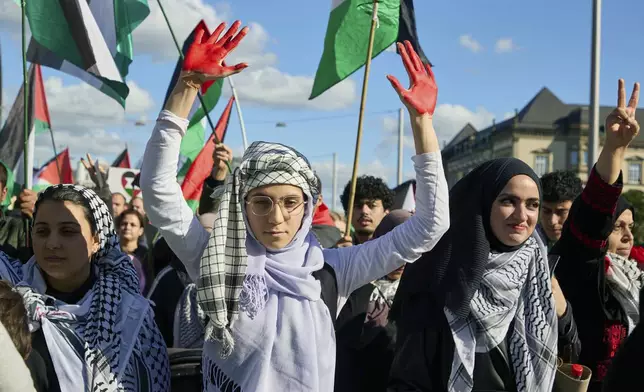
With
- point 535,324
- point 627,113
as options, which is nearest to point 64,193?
point 535,324

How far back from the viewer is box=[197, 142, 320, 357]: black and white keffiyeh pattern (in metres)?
2.48

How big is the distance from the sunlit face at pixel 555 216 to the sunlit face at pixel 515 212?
Answer: 153 cm

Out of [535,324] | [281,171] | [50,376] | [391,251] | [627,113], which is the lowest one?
[50,376]

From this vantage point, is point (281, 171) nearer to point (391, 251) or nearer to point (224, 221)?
point (224, 221)

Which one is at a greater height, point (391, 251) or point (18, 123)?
point (18, 123)

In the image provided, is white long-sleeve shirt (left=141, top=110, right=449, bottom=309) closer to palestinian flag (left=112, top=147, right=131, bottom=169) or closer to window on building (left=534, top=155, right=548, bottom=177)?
palestinian flag (left=112, top=147, right=131, bottom=169)

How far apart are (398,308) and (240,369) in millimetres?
846

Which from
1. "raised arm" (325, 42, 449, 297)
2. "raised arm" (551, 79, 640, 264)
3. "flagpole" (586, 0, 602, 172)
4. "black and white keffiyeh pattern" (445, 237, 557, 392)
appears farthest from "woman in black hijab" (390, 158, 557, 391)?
"flagpole" (586, 0, 602, 172)

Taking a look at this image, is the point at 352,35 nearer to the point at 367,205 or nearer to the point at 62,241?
the point at 367,205

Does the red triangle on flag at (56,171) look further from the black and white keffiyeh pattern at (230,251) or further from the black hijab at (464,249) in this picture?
the black and white keffiyeh pattern at (230,251)

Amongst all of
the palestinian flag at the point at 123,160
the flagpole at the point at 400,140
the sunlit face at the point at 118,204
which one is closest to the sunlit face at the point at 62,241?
the sunlit face at the point at 118,204

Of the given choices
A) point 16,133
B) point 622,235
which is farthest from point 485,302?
point 16,133

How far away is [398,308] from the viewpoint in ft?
10.4

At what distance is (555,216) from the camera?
4.55m
